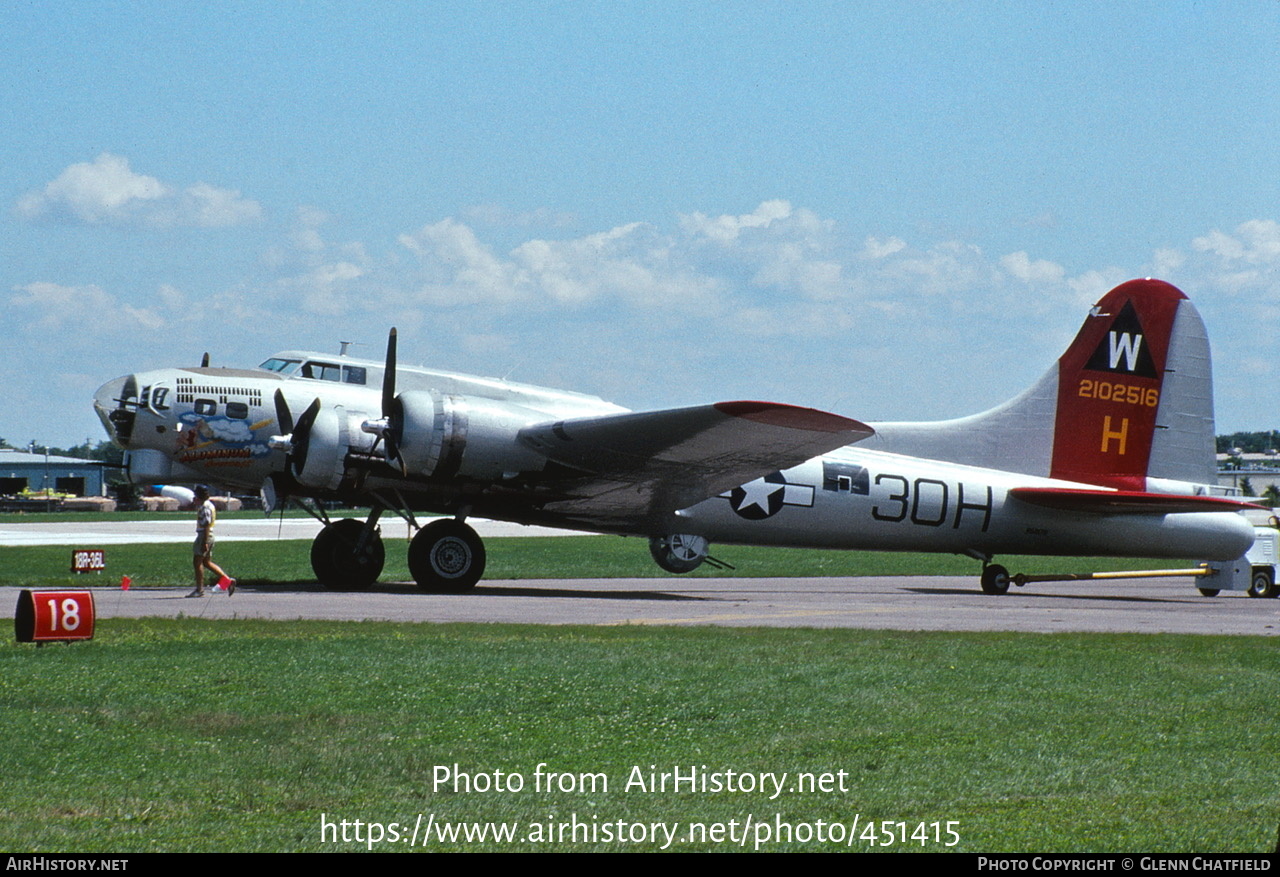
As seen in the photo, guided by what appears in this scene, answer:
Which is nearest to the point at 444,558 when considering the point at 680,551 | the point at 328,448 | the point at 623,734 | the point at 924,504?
the point at 328,448

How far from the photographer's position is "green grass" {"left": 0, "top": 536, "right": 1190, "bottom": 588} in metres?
28.8

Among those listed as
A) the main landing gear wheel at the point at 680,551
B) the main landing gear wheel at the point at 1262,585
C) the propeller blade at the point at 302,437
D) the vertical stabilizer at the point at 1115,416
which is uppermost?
the vertical stabilizer at the point at 1115,416

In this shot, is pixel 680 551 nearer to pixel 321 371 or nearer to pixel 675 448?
pixel 675 448

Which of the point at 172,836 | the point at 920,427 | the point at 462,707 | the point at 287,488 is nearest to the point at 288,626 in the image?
the point at 462,707

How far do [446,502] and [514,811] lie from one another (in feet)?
53.0

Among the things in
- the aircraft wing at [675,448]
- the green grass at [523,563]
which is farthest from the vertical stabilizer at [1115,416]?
the green grass at [523,563]

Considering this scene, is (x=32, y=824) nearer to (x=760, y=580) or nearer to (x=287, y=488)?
(x=287, y=488)

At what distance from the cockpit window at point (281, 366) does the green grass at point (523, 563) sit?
176 inches

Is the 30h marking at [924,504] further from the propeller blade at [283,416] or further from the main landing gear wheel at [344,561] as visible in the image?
the propeller blade at [283,416]

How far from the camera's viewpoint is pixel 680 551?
25.4 meters

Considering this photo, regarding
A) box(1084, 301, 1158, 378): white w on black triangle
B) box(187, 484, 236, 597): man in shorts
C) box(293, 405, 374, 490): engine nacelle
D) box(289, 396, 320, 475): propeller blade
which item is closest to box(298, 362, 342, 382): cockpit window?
box(289, 396, 320, 475): propeller blade

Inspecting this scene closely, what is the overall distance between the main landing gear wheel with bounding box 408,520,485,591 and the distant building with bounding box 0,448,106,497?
403 ft

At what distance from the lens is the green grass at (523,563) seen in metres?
28.8

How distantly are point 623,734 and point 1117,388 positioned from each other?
68.3 feet
